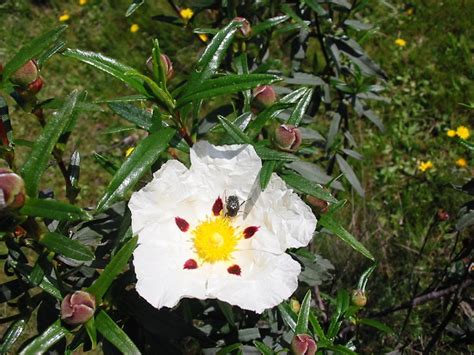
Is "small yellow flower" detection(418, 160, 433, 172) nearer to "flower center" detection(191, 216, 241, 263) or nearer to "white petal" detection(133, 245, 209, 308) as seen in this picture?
"flower center" detection(191, 216, 241, 263)

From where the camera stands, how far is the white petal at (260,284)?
54.9 inches

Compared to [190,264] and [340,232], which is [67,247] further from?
[340,232]

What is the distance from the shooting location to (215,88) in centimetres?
142

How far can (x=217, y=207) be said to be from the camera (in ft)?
5.38

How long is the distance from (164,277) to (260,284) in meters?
0.24

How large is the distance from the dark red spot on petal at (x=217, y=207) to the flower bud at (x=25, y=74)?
58 cm

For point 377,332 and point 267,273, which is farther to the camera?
point 377,332

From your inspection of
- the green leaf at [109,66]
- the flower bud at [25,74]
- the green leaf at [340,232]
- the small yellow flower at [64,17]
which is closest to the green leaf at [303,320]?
the green leaf at [340,232]

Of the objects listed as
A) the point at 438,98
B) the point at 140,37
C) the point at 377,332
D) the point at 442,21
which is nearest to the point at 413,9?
the point at 442,21

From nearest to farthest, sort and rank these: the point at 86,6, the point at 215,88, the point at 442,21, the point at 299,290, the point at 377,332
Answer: the point at 215,88 → the point at 299,290 → the point at 377,332 → the point at 442,21 → the point at 86,6

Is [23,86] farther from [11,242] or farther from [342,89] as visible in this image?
[342,89]

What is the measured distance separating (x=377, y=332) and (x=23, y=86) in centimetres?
221

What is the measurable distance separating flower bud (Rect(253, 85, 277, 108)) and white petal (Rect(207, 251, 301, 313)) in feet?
1.39

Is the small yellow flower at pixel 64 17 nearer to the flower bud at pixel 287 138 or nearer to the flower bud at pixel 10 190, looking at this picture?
the flower bud at pixel 287 138
